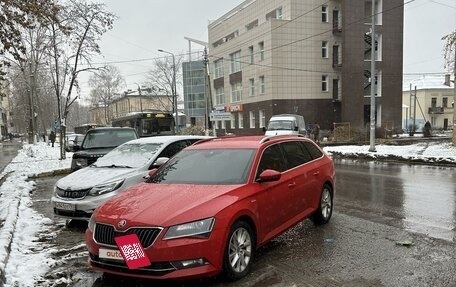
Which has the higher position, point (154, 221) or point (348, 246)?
point (154, 221)

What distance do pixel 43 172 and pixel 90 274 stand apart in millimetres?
12842

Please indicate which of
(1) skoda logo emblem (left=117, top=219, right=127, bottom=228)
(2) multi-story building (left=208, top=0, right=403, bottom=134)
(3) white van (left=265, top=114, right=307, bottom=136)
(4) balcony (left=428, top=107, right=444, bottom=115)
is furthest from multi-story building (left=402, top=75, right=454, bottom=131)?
(1) skoda logo emblem (left=117, top=219, right=127, bottom=228)

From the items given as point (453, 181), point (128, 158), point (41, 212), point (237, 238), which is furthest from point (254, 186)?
point (453, 181)

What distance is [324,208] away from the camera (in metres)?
7.24

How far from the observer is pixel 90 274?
527 centimetres

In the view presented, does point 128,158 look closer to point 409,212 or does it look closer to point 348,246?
point 348,246

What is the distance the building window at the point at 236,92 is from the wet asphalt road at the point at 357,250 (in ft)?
134

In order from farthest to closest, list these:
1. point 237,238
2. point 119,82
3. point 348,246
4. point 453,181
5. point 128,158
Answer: point 119,82
point 453,181
point 128,158
point 348,246
point 237,238

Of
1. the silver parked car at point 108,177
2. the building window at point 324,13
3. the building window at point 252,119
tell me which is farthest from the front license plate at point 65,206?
the building window at point 324,13

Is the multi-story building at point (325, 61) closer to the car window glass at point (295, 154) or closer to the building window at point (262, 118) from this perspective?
the building window at point (262, 118)

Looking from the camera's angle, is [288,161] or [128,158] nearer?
[288,161]

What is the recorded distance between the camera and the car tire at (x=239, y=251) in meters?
4.57

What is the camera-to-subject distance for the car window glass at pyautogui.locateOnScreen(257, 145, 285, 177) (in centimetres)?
563

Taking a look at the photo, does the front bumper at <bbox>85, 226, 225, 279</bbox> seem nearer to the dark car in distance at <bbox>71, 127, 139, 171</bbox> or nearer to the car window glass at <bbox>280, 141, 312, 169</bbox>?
the car window glass at <bbox>280, 141, 312, 169</bbox>
